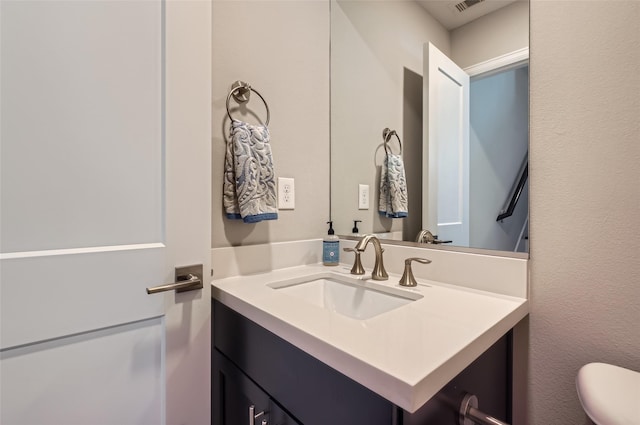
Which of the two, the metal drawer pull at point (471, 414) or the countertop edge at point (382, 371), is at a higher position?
the countertop edge at point (382, 371)

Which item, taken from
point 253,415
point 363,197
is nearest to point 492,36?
point 363,197

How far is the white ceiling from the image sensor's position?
0.87 metres

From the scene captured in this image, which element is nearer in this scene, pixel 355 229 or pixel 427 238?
pixel 427 238

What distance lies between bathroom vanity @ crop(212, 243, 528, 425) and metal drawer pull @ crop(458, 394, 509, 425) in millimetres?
14

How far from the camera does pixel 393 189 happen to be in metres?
1.16

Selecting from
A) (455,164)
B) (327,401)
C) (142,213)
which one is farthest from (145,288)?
(455,164)

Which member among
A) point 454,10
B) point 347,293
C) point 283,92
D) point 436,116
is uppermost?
point 454,10

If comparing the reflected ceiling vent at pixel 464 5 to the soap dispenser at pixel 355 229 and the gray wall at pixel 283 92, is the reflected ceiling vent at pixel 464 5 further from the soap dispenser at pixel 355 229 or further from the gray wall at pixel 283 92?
the soap dispenser at pixel 355 229

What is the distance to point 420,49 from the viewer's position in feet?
3.40

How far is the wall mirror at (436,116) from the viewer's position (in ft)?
2.71

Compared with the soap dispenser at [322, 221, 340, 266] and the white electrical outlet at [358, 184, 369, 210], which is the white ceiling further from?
the soap dispenser at [322, 221, 340, 266]

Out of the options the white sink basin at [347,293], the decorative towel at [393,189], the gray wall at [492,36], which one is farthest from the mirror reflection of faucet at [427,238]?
the gray wall at [492,36]

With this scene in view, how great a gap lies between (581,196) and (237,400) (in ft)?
3.38

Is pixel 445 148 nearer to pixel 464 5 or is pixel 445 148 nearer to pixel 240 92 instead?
pixel 464 5
